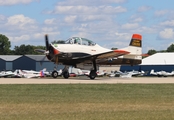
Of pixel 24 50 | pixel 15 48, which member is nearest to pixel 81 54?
pixel 24 50

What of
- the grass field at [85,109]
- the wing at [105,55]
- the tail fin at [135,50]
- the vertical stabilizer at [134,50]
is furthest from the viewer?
the tail fin at [135,50]

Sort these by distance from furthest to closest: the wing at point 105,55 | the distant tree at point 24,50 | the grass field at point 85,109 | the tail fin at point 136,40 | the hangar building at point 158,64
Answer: the distant tree at point 24,50, the hangar building at point 158,64, the tail fin at point 136,40, the wing at point 105,55, the grass field at point 85,109

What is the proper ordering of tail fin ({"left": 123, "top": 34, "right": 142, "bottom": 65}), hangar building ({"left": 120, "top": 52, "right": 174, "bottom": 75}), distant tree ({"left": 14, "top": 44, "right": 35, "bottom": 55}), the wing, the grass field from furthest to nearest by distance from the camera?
distant tree ({"left": 14, "top": 44, "right": 35, "bottom": 55}), hangar building ({"left": 120, "top": 52, "right": 174, "bottom": 75}), tail fin ({"left": 123, "top": 34, "right": 142, "bottom": 65}), the wing, the grass field

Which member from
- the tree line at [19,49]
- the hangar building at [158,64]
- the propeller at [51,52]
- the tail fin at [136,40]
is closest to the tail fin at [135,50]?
the tail fin at [136,40]

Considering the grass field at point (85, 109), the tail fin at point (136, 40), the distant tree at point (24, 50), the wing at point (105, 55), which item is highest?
the distant tree at point (24, 50)

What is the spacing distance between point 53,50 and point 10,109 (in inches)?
901

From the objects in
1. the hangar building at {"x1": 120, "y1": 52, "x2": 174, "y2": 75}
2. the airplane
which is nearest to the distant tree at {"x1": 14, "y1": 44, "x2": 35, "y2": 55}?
the hangar building at {"x1": 120, "y1": 52, "x2": 174, "y2": 75}

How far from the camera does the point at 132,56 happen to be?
42344mm

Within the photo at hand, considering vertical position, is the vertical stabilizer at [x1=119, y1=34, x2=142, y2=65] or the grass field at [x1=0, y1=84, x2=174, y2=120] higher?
the vertical stabilizer at [x1=119, y1=34, x2=142, y2=65]

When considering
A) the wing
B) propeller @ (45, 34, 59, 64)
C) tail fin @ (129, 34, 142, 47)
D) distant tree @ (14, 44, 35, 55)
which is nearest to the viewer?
propeller @ (45, 34, 59, 64)

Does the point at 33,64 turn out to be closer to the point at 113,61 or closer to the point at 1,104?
the point at 113,61

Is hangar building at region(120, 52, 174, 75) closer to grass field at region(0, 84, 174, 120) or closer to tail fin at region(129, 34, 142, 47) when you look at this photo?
tail fin at region(129, 34, 142, 47)

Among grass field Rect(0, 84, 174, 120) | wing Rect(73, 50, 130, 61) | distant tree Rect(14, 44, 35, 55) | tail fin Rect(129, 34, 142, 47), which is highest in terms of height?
distant tree Rect(14, 44, 35, 55)

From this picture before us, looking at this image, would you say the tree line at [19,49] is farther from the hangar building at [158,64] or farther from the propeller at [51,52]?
the propeller at [51,52]
